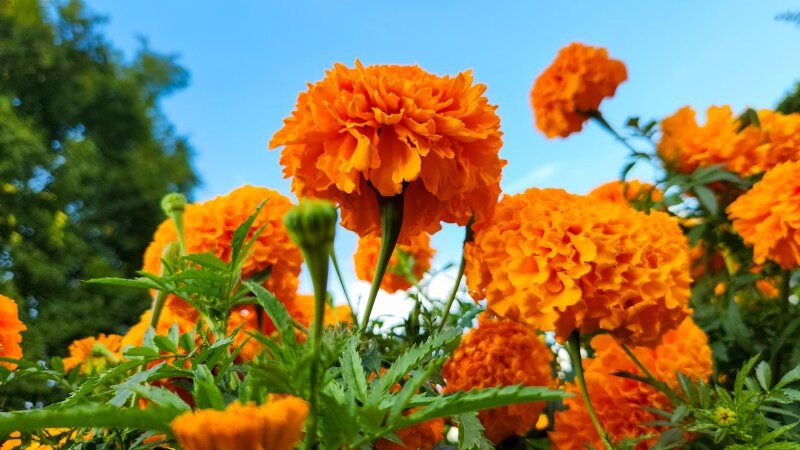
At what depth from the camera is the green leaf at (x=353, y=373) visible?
41 centimetres

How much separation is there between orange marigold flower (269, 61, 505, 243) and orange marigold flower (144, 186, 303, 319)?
149 millimetres

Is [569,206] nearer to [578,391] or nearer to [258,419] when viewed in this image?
[578,391]

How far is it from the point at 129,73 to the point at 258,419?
10.4m

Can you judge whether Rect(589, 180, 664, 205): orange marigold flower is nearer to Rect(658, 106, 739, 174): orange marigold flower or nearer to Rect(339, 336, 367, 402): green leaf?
Rect(658, 106, 739, 174): orange marigold flower

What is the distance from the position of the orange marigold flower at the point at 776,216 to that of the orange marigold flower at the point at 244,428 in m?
0.79

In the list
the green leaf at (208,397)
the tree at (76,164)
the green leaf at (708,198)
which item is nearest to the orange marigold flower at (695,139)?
the green leaf at (708,198)

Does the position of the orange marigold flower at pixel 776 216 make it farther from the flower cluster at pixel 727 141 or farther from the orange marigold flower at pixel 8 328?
the orange marigold flower at pixel 8 328

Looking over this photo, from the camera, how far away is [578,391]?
0.82m

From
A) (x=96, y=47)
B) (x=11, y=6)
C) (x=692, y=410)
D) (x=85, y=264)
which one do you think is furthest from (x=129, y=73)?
(x=692, y=410)

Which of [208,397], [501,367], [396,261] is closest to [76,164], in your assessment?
[396,261]

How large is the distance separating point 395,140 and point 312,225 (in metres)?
0.34

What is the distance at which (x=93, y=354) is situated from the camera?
93 cm

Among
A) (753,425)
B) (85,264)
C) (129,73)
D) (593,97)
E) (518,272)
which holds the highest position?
(129,73)

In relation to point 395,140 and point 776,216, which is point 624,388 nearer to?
point 776,216
